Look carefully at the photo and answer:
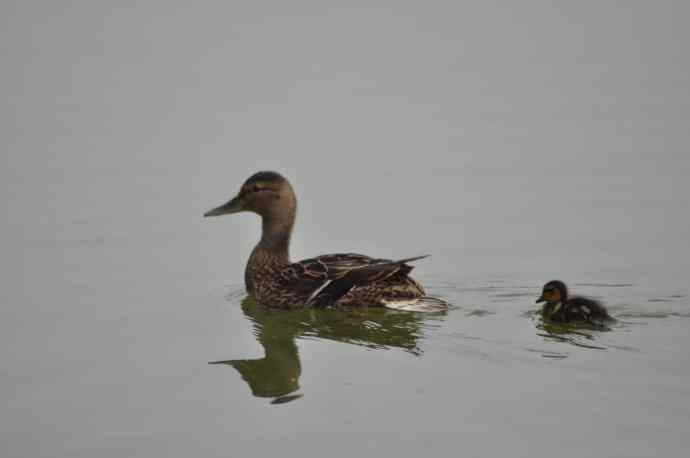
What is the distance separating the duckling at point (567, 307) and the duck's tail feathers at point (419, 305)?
639mm

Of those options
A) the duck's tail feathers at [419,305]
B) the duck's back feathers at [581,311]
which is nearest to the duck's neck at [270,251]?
the duck's tail feathers at [419,305]

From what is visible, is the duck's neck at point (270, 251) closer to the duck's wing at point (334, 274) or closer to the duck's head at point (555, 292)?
the duck's wing at point (334, 274)

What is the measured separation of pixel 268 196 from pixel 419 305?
1679 mm

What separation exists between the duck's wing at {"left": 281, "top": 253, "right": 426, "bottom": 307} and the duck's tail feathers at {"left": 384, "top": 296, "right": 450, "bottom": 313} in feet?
0.62

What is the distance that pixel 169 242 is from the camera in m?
9.59

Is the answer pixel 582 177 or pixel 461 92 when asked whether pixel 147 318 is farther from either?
pixel 461 92

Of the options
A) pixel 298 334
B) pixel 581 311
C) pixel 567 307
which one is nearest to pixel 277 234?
pixel 298 334

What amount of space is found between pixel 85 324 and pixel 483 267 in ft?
10.1

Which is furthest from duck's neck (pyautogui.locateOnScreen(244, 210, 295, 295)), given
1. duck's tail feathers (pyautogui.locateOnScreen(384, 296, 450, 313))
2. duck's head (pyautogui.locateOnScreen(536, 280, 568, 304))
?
duck's head (pyautogui.locateOnScreen(536, 280, 568, 304))

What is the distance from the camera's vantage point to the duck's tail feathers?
6.84m

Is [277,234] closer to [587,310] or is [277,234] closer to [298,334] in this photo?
[298,334]

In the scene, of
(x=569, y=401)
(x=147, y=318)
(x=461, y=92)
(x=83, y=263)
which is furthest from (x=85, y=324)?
(x=461, y=92)

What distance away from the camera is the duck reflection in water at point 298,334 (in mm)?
5707

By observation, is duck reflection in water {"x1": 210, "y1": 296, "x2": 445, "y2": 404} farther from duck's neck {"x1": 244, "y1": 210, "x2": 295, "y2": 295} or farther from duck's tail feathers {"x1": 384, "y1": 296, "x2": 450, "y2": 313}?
duck's neck {"x1": 244, "y1": 210, "x2": 295, "y2": 295}
